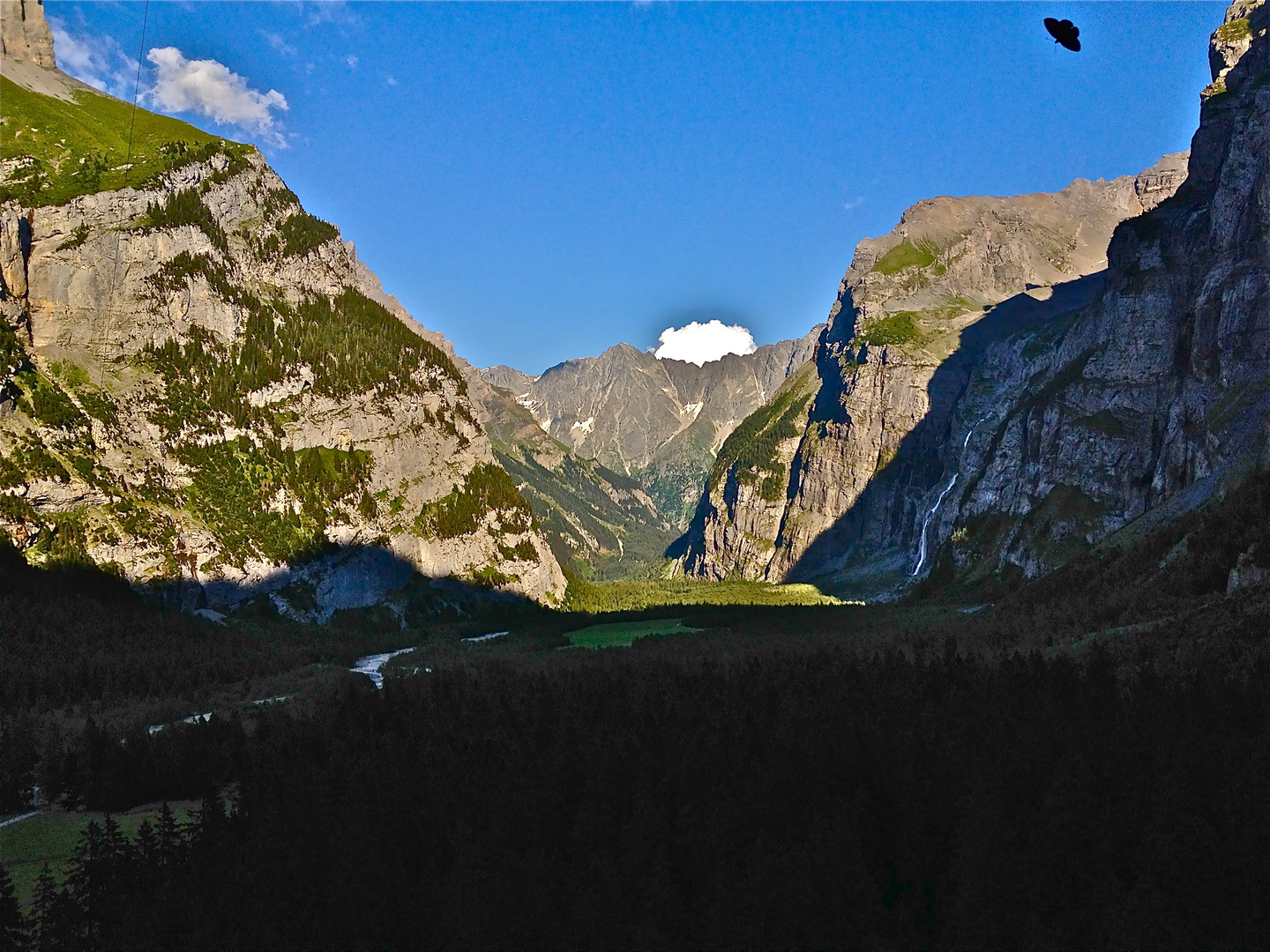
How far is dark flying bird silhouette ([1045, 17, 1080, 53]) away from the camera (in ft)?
94.7

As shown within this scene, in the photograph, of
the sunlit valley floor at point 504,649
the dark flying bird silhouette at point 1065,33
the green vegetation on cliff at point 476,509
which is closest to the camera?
the dark flying bird silhouette at point 1065,33

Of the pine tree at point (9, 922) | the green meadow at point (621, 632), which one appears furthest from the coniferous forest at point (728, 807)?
the green meadow at point (621, 632)

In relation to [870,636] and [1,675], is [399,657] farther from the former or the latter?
[870,636]

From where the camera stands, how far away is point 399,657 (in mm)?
121000

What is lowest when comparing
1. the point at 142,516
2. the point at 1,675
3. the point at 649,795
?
the point at 649,795

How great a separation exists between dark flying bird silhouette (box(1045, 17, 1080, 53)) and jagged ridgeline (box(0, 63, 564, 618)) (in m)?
120

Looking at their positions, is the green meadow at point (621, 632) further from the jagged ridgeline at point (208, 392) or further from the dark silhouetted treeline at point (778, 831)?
the dark silhouetted treeline at point (778, 831)

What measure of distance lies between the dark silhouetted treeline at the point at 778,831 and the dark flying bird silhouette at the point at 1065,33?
93.5 ft

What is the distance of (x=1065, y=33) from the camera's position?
95.0 ft

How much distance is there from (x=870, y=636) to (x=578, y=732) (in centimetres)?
6036

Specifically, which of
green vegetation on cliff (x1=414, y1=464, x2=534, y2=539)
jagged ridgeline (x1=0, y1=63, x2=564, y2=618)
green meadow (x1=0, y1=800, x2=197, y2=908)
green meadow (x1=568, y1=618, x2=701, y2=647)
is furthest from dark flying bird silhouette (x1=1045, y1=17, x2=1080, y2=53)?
green vegetation on cliff (x1=414, y1=464, x2=534, y2=539)

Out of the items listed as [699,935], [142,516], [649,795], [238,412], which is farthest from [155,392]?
[699,935]

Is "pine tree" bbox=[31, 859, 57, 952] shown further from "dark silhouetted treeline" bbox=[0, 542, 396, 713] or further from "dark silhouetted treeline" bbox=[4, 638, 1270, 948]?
"dark silhouetted treeline" bbox=[0, 542, 396, 713]

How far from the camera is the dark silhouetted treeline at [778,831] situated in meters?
35.5
